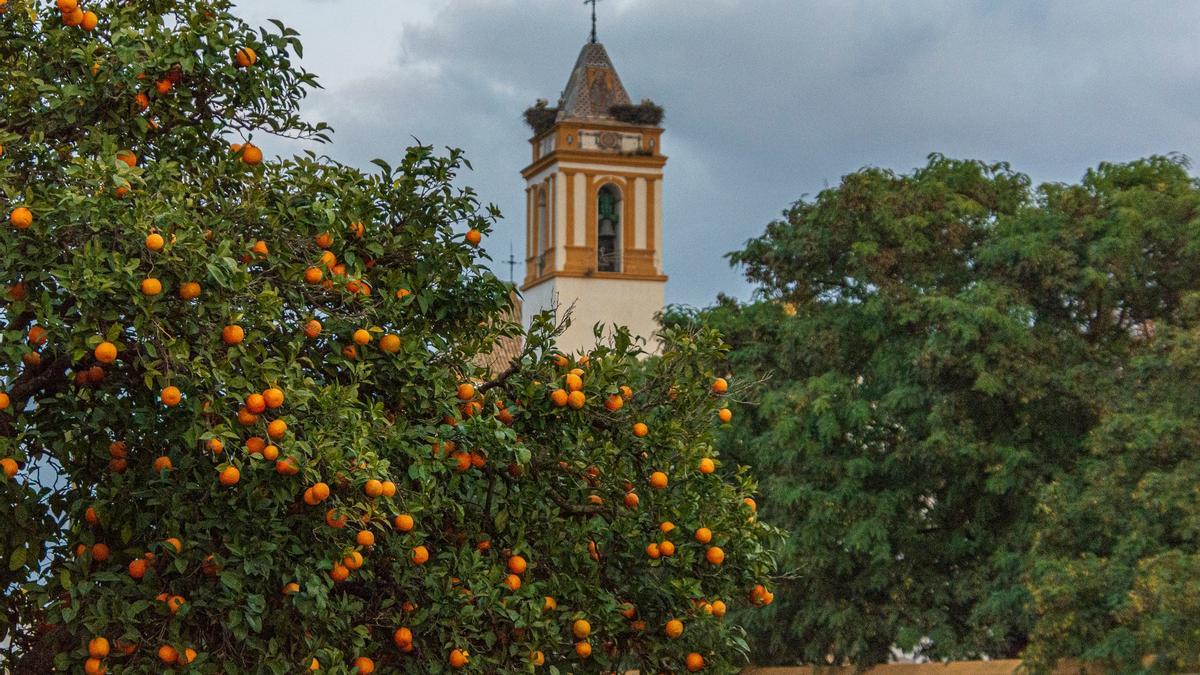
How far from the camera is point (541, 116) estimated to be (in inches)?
1545

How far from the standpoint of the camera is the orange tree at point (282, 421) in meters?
4.63

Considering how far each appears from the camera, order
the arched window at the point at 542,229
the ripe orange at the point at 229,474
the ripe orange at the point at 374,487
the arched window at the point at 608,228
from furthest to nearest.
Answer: the arched window at the point at 542,229 → the arched window at the point at 608,228 → the ripe orange at the point at 374,487 → the ripe orange at the point at 229,474

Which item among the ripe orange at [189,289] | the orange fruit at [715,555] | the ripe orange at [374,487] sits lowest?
the orange fruit at [715,555]

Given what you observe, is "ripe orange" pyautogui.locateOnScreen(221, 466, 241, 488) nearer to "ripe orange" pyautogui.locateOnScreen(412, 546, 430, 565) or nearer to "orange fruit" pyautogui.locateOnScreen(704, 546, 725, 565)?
"ripe orange" pyautogui.locateOnScreen(412, 546, 430, 565)

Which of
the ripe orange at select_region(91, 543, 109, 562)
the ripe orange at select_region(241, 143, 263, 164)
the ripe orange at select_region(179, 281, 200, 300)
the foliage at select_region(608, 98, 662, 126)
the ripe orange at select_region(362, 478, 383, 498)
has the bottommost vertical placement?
the ripe orange at select_region(91, 543, 109, 562)

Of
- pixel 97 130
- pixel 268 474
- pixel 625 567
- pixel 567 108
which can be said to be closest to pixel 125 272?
pixel 268 474

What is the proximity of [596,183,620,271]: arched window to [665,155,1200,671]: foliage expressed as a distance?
19.6 meters

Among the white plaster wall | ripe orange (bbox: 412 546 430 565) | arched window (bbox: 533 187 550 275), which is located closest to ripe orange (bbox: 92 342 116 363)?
ripe orange (bbox: 412 546 430 565)

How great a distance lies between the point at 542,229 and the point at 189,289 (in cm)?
3438

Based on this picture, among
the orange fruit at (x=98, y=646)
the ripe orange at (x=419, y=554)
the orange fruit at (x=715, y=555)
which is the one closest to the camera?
the orange fruit at (x=98, y=646)

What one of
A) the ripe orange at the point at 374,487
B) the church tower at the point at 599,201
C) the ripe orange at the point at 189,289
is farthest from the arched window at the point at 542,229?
the ripe orange at the point at 189,289

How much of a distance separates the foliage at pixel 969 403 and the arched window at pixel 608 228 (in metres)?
19.6

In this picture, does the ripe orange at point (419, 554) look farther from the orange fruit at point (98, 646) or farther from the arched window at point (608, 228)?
the arched window at point (608, 228)

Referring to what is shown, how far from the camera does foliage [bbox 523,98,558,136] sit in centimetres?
3906
